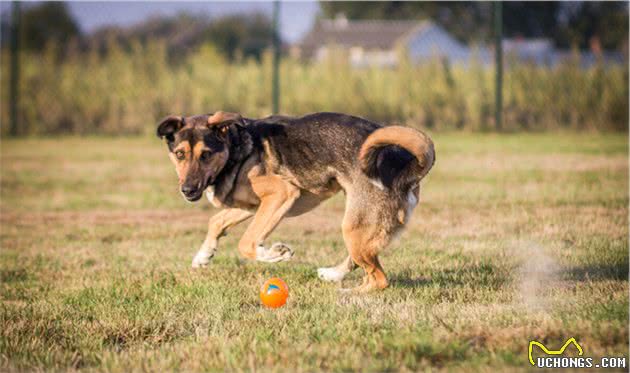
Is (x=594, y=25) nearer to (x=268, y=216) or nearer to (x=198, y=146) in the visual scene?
(x=268, y=216)

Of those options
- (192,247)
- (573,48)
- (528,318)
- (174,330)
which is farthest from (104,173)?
(573,48)

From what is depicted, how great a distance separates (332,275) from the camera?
6.20 m

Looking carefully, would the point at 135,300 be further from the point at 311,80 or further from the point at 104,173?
the point at 311,80

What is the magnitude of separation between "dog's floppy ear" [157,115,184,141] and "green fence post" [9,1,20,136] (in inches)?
552

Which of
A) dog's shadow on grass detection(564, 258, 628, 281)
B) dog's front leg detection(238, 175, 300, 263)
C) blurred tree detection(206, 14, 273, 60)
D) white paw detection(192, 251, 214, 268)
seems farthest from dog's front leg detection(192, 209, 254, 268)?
blurred tree detection(206, 14, 273, 60)

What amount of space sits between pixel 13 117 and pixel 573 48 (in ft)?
42.3

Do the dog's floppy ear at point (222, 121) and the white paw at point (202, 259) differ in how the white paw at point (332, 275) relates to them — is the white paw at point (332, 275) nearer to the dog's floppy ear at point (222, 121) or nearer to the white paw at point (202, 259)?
the white paw at point (202, 259)

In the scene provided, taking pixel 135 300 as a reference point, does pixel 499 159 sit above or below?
below

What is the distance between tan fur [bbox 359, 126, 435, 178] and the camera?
18.2ft

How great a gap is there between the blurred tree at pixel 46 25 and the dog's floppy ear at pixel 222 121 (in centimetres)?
1501

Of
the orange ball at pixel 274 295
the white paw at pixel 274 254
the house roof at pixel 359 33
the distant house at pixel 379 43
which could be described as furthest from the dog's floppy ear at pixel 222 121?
the house roof at pixel 359 33

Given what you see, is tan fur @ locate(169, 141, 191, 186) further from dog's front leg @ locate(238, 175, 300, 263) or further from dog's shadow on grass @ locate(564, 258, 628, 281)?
dog's shadow on grass @ locate(564, 258, 628, 281)

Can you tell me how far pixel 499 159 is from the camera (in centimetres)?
1410

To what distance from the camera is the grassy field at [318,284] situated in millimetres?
4188
